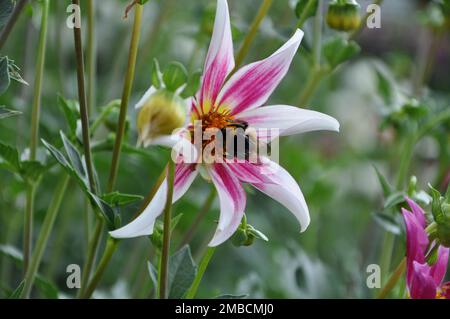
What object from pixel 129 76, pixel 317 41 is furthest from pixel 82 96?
pixel 317 41

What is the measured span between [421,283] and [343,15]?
186 millimetres

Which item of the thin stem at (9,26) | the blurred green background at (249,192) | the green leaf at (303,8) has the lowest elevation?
the blurred green background at (249,192)

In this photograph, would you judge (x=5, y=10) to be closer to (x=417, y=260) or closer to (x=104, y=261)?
(x=104, y=261)

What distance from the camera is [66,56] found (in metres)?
1.26

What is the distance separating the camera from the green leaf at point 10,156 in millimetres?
484

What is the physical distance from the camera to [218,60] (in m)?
0.42

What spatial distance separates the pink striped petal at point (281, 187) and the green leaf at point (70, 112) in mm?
124

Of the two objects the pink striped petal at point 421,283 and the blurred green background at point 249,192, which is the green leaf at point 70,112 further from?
the pink striped petal at point 421,283

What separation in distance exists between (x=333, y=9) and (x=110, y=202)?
0.19 meters

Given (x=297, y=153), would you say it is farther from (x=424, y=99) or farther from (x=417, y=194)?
(x=417, y=194)

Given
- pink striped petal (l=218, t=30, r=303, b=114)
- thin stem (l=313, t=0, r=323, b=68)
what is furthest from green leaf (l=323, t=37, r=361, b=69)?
pink striped petal (l=218, t=30, r=303, b=114)

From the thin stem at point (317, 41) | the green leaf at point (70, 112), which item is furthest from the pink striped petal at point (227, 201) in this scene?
the thin stem at point (317, 41)

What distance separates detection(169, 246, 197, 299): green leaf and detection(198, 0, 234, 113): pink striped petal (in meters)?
0.09
